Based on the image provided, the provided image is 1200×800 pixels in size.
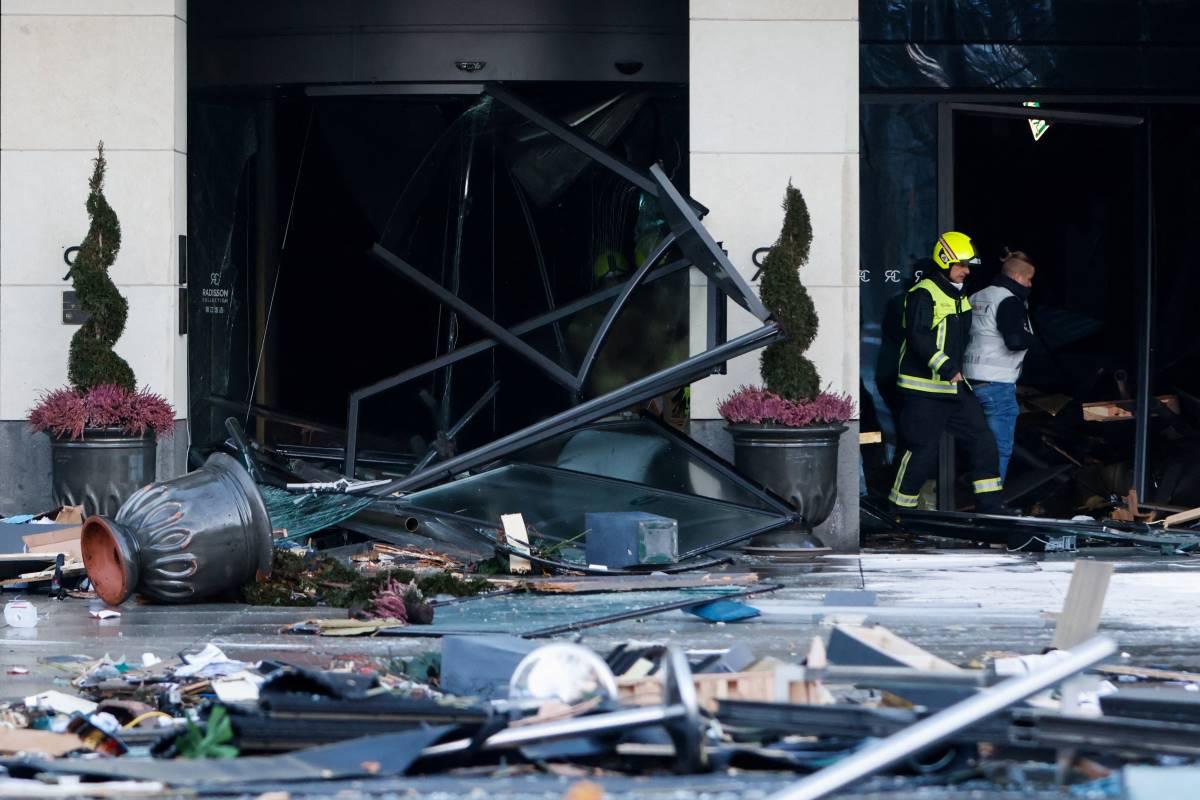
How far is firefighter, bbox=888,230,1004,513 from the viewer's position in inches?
421

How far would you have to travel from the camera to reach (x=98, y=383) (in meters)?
9.27

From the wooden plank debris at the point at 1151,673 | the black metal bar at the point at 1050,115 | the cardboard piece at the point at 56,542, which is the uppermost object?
the black metal bar at the point at 1050,115

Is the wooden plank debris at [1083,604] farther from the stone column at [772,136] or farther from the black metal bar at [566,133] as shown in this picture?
the black metal bar at [566,133]

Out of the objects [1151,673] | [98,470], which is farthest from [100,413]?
[1151,673]

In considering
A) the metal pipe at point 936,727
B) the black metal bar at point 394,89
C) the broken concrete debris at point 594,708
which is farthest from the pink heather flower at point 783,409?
the metal pipe at point 936,727

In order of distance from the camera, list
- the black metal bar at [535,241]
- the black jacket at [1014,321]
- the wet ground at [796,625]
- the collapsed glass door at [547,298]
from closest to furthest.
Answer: the wet ground at [796,625] → the collapsed glass door at [547,298] → the black jacket at [1014,321] → the black metal bar at [535,241]

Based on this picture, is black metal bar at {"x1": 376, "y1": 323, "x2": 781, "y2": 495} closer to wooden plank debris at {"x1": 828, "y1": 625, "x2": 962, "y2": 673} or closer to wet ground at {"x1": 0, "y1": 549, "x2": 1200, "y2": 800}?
wet ground at {"x1": 0, "y1": 549, "x2": 1200, "y2": 800}

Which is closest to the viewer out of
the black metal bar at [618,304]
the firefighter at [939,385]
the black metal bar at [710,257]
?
the black metal bar at [710,257]

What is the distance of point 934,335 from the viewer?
1069 centimetres

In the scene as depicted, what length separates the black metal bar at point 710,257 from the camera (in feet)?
27.9

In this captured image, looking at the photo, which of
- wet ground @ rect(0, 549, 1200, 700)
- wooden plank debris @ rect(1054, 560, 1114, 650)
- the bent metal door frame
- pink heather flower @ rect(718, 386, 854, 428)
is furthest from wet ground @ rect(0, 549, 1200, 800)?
the bent metal door frame

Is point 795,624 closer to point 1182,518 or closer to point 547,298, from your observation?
point 1182,518

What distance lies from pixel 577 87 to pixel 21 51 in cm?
381

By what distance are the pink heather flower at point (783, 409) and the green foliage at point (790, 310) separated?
0.09 meters
